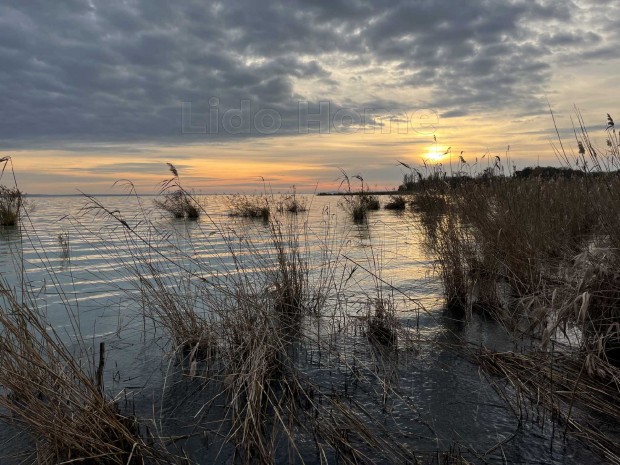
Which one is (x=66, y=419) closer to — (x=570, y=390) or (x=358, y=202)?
(x=570, y=390)

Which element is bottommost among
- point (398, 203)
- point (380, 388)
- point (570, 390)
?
point (380, 388)

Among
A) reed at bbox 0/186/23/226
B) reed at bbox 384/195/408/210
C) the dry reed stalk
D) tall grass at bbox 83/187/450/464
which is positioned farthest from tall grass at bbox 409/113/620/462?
reed at bbox 384/195/408/210

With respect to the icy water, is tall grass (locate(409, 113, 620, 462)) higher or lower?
higher

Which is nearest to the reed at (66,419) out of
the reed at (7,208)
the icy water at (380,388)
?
the icy water at (380,388)

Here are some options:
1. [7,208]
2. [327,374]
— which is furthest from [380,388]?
[7,208]

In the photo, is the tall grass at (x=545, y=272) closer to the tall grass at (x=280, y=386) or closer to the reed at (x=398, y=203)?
the tall grass at (x=280, y=386)

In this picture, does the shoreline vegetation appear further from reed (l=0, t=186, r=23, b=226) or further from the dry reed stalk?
reed (l=0, t=186, r=23, b=226)

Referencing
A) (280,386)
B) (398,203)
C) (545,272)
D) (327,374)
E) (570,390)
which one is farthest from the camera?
(398,203)

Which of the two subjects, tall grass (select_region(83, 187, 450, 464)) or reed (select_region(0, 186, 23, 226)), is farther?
reed (select_region(0, 186, 23, 226))

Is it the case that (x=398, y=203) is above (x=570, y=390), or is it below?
above

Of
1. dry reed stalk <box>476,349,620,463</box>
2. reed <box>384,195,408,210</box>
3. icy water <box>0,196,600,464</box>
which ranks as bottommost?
icy water <box>0,196,600,464</box>

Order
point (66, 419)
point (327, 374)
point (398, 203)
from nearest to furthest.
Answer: point (66, 419), point (327, 374), point (398, 203)

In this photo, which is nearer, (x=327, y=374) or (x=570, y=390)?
(x=570, y=390)

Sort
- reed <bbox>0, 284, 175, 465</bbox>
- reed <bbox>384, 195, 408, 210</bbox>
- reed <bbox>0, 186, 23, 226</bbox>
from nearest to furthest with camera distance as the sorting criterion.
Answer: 1. reed <bbox>0, 284, 175, 465</bbox>
2. reed <bbox>0, 186, 23, 226</bbox>
3. reed <bbox>384, 195, 408, 210</bbox>
